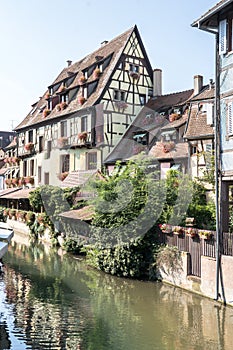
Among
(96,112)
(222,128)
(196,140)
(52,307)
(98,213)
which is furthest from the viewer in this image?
(96,112)

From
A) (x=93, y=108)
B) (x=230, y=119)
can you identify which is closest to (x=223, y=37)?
(x=230, y=119)

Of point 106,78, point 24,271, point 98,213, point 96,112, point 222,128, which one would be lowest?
point 24,271

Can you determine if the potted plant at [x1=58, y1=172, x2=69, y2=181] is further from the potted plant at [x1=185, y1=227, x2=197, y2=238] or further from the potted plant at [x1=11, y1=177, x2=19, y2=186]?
Result: the potted plant at [x1=185, y1=227, x2=197, y2=238]

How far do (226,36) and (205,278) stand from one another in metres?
6.46

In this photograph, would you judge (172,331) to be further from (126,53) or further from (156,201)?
(126,53)

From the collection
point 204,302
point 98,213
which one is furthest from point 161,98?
point 204,302

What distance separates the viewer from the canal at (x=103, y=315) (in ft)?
28.6

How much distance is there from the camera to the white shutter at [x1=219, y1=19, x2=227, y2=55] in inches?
460

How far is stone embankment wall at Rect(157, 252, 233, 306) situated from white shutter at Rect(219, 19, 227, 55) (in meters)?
5.44

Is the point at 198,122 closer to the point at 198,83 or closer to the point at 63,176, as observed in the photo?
the point at 198,83

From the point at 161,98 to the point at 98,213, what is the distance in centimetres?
1288

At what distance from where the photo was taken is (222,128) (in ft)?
38.9

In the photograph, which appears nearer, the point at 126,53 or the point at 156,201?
the point at 156,201

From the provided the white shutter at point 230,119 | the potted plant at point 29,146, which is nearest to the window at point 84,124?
the potted plant at point 29,146
